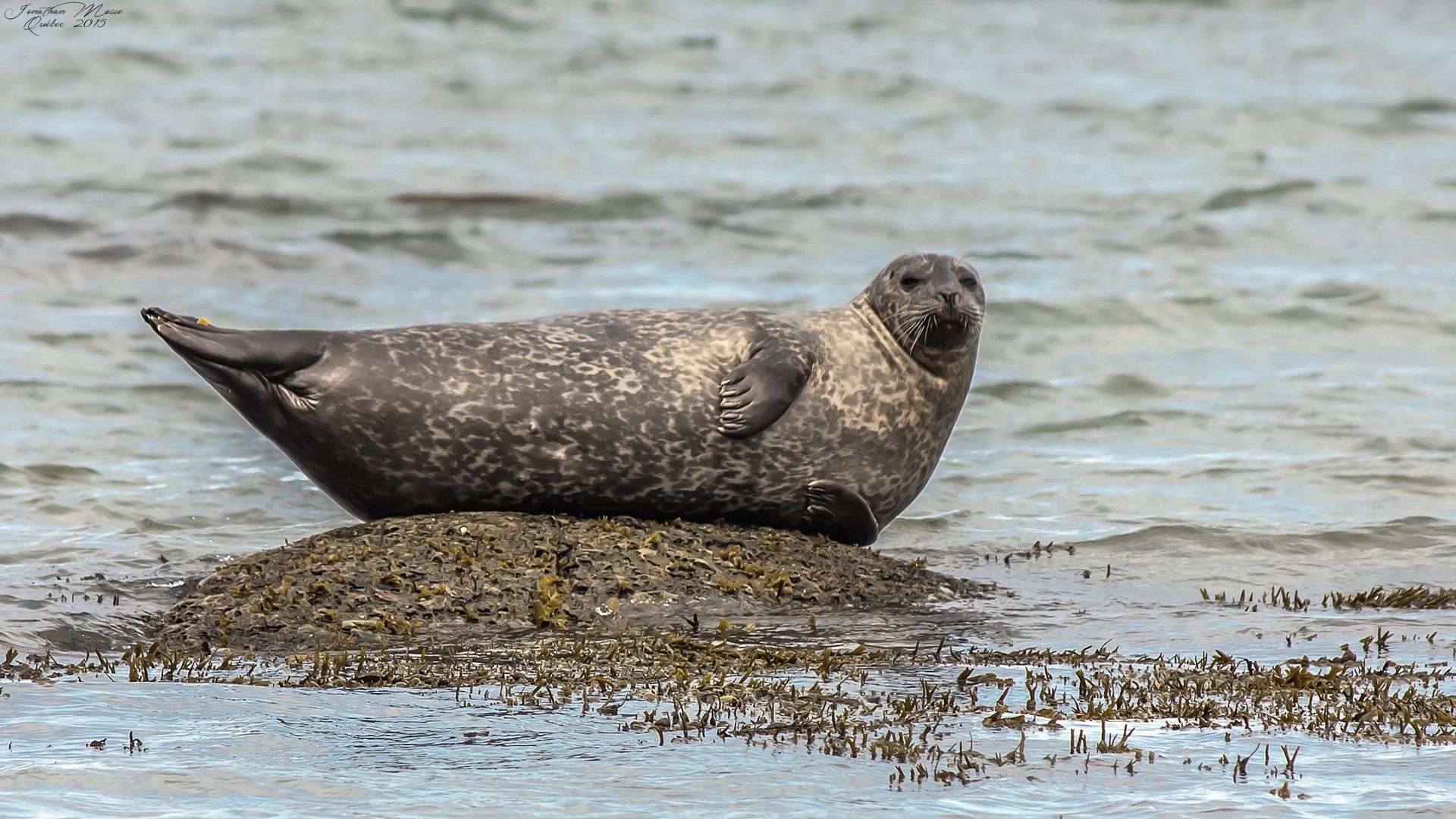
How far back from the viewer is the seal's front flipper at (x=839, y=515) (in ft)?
24.1

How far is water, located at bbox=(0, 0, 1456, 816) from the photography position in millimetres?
4648

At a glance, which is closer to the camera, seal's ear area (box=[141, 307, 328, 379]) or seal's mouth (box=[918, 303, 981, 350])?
seal's ear area (box=[141, 307, 328, 379])

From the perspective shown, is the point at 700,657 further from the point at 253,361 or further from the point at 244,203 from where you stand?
the point at 244,203

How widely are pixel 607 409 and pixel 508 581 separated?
37.0 inches

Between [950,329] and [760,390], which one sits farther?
[950,329]

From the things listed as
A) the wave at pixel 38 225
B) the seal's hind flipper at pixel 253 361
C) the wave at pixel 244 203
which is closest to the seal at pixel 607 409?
the seal's hind flipper at pixel 253 361

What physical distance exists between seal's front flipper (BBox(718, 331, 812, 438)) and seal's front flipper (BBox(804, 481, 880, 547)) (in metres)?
0.38

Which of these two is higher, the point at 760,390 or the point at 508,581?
the point at 760,390

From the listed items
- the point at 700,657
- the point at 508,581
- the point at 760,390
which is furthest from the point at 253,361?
the point at 700,657

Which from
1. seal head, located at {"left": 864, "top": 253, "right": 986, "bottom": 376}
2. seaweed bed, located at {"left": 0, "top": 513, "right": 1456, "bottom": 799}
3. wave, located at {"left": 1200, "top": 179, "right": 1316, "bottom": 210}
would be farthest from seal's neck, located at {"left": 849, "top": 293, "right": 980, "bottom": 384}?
wave, located at {"left": 1200, "top": 179, "right": 1316, "bottom": 210}

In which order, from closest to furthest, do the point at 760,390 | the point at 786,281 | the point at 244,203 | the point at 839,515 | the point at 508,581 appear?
the point at 508,581, the point at 760,390, the point at 839,515, the point at 786,281, the point at 244,203

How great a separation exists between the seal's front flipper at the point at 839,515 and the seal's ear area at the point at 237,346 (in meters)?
2.11

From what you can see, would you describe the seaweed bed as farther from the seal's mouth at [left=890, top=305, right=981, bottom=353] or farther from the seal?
the seal's mouth at [left=890, top=305, right=981, bottom=353]

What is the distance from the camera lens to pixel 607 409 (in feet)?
23.8
